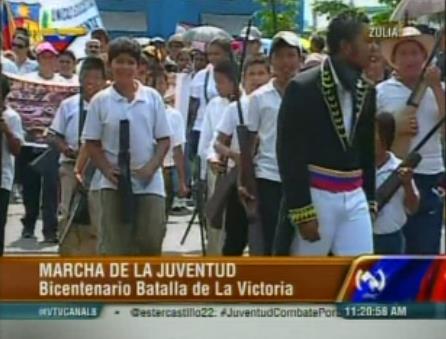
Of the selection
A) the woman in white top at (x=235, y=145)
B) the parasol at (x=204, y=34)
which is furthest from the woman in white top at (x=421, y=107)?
the parasol at (x=204, y=34)

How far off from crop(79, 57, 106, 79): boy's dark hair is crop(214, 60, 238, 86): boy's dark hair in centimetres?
37

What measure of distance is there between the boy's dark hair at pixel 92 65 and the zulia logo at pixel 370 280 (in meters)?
1.08

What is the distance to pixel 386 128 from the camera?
2.07 meters

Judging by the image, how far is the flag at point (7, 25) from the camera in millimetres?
1982

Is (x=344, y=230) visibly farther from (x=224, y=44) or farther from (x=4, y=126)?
(x=4, y=126)

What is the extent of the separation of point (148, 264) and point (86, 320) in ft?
0.99

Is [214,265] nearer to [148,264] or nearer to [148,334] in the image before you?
[148,264]

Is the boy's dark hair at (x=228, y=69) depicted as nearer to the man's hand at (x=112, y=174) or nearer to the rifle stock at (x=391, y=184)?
the man's hand at (x=112, y=174)

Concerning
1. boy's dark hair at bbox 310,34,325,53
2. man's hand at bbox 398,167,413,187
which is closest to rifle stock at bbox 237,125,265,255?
boy's dark hair at bbox 310,34,325,53

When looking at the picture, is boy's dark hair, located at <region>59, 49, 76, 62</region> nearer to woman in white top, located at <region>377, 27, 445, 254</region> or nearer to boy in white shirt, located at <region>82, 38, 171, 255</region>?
boy in white shirt, located at <region>82, 38, 171, 255</region>

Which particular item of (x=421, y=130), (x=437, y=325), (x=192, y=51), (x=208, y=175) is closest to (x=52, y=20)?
(x=192, y=51)

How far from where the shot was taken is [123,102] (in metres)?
2.14

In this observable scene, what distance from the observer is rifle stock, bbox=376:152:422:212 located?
207 cm

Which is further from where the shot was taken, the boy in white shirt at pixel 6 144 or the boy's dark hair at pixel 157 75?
the boy's dark hair at pixel 157 75
